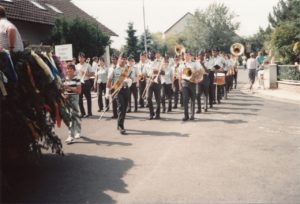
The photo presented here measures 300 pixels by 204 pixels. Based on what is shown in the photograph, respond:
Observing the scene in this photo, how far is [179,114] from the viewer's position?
14.6 meters

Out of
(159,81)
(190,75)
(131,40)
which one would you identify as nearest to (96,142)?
(190,75)

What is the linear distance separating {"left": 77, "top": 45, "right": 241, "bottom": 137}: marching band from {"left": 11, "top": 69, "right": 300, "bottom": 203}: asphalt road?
3.50 ft

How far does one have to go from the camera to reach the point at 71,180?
6797mm

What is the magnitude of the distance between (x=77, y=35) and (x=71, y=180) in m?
21.3

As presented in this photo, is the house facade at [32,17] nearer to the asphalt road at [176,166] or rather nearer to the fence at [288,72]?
the fence at [288,72]

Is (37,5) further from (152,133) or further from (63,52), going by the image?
(152,133)

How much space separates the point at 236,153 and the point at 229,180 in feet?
6.14

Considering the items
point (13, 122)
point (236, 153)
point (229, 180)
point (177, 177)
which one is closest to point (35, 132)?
point (13, 122)

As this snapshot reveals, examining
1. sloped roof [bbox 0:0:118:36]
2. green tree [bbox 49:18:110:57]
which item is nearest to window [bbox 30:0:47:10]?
sloped roof [bbox 0:0:118:36]

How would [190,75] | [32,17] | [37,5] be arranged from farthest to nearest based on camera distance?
[37,5] < [32,17] < [190,75]

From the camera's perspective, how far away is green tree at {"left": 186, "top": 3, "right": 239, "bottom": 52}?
239ft

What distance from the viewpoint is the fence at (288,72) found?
2091cm

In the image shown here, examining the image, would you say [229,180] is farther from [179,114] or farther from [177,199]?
[179,114]

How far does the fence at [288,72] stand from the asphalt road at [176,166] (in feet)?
30.3
